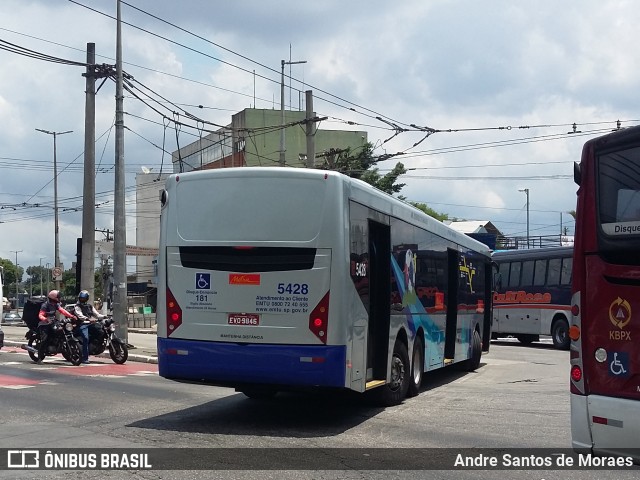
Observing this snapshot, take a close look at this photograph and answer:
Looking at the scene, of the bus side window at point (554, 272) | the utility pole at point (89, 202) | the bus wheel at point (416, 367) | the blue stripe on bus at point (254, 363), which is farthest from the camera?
the bus side window at point (554, 272)

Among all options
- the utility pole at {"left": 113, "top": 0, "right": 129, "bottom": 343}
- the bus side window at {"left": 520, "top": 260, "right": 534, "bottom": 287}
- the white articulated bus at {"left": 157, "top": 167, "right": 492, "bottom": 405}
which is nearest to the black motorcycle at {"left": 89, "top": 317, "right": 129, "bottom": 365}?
the utility pole at {"left": 113, "top": 0, "right": 129, "bottom": 343}

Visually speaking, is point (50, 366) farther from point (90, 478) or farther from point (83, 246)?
point (90, 478)

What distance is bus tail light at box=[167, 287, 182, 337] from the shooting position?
11.0 metres

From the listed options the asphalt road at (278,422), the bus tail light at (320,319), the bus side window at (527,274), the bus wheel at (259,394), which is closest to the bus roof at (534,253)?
the bus side window at (527,274)

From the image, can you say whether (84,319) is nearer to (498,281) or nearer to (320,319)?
(320,319)

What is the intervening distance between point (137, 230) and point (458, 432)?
80.4m

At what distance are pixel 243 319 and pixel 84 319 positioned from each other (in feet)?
35.3

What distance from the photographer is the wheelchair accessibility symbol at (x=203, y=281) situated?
10828 mm

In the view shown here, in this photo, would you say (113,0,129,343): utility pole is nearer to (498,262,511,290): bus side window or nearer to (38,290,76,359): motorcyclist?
(38,290,76,359): motorcyclist

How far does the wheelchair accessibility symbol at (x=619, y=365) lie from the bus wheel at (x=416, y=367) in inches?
271

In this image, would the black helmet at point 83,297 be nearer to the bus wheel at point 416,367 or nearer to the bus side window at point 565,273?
the bus wheel at point 416,367

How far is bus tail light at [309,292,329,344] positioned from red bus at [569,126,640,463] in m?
3.63

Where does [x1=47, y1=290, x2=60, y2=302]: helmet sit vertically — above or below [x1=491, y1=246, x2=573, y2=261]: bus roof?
below

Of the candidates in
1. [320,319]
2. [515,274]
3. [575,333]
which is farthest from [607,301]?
[515,274]
